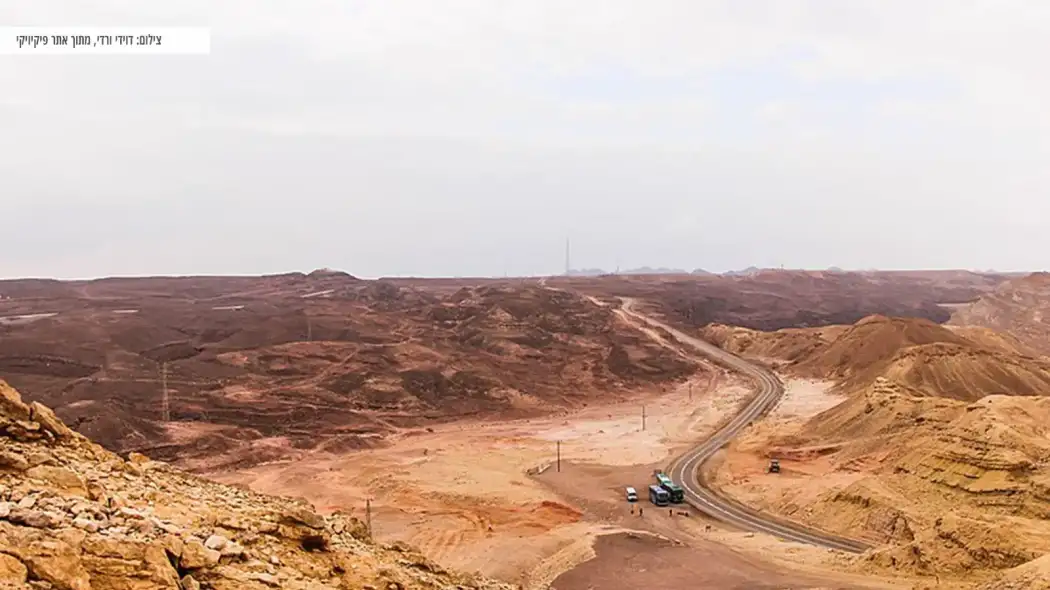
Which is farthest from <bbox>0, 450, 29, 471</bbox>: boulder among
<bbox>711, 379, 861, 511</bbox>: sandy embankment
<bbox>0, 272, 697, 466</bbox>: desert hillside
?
<bbox>0, 272, 697, 466</bbox>: desert hillside

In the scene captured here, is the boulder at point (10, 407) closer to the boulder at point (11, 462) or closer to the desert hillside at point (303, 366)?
the boulder at point (11, 462)

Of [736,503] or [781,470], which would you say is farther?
[781,470]

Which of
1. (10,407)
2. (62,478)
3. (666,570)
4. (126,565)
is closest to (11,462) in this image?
(62,478)

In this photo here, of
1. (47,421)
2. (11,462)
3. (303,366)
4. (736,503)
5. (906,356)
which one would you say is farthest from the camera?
(303,366)

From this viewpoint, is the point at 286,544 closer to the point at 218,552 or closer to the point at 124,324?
the point at 218,552

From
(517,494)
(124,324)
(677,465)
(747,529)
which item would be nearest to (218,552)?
(747,529)

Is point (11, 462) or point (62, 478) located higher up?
point (11, 462)

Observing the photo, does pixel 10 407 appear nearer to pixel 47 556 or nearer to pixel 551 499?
pixel 47 556

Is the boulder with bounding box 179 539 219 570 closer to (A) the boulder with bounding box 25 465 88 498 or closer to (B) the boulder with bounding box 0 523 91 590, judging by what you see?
(B) the boulder with bounding box 0 523 91 590
